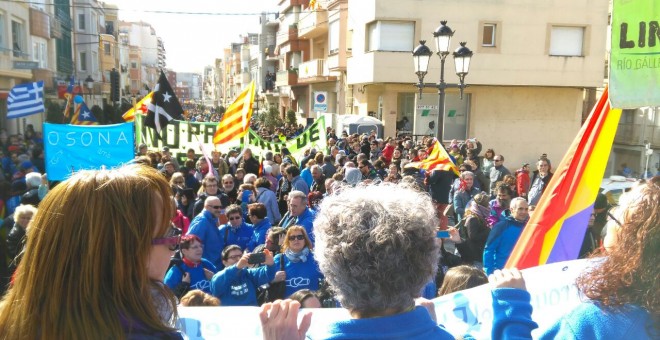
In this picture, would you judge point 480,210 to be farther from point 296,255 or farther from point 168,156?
point 168,156

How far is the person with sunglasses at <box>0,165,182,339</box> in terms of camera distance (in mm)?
1392

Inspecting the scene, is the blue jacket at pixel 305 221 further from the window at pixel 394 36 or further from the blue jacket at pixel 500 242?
the window at pixel 394 36

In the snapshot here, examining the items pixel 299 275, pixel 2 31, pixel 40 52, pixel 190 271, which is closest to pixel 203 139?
pixel 190 271

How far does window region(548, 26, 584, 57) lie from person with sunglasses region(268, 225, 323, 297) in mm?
21754

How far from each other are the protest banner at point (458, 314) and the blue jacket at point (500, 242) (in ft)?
6.87

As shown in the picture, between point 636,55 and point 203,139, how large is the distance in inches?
428

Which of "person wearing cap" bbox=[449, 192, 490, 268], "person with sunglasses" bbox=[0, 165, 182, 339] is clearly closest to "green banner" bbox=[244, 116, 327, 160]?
"person wearing cap" bbox=[449, 192, 490, 268]

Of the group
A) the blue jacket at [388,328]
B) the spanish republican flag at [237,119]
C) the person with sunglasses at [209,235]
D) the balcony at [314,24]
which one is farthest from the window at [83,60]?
the blue jacket at [388,328]

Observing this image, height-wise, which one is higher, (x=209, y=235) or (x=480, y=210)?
(x=480, y=210)

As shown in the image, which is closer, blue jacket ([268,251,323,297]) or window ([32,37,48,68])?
blue jacket ([268,251,323,297])

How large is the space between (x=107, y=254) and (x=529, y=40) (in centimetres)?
2448

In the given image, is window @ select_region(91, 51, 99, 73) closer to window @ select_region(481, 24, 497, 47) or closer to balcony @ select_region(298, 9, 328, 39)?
balcony @ select_region(298, 9, 328, 39)

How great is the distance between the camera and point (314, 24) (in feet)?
113

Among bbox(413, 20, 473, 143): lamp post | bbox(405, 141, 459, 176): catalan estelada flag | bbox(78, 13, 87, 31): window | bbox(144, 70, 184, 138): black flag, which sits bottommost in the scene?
bbox(405, 141, 459, 176): catalan estelada flag
